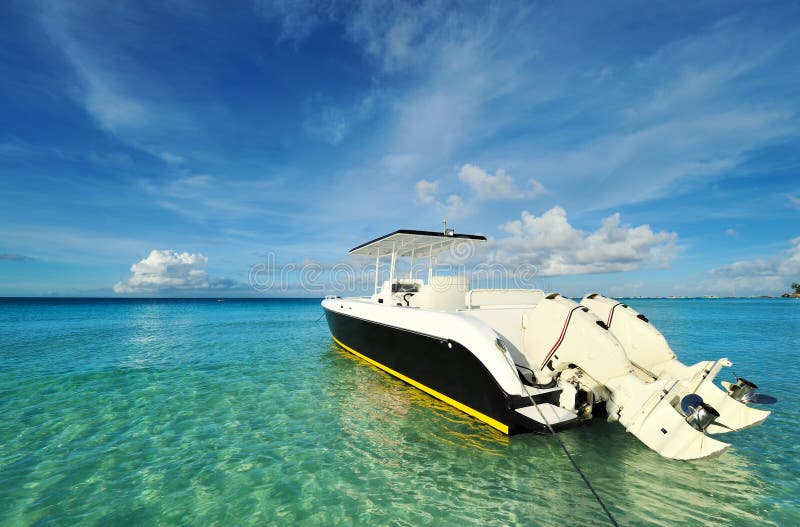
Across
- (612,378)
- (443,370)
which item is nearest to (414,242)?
(443,370)

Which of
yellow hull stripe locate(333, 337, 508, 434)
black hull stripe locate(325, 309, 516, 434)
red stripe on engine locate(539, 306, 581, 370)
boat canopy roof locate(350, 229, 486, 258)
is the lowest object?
yellow hull stripe locate(333, 337, 508, 434)

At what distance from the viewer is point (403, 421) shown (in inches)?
239

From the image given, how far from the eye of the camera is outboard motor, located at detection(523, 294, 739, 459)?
3928 millimetres

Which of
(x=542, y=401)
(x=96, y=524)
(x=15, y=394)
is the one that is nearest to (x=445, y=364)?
(x=542, y=401)

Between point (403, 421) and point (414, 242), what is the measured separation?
18.2ft

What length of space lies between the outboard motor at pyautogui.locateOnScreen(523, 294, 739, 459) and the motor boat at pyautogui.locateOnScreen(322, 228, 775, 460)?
1cm

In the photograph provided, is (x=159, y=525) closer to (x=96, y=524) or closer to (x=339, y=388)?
(x=96, y=524)

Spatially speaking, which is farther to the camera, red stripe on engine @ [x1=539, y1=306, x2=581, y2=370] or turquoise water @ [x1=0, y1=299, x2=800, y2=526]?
red stripe on engine @ [x1=539, y1=306, x2=581, y2=370]

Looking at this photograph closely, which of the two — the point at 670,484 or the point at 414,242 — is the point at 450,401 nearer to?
the point at 670,484

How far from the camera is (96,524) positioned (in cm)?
342

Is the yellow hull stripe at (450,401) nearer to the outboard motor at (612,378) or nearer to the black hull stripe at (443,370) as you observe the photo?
the black hull stripe at (443,370)

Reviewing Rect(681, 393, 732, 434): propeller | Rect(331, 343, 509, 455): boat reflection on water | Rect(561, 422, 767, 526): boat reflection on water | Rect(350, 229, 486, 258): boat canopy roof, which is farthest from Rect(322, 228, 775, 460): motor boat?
Rect(350, 229, 486, 258): boat canopy roof

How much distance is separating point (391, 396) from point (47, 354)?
46.7 feet

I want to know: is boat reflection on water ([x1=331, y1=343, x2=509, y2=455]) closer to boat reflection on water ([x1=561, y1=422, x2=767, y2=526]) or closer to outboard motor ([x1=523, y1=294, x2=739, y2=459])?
boat reflection on water ([x1=561, y1=422, x2=767, y2=526])
